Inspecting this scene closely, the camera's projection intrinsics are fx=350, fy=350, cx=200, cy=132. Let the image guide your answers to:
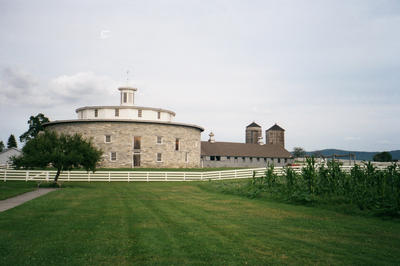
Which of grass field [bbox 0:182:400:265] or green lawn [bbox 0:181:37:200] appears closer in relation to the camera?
grass field [bbox 0:182:400:265]

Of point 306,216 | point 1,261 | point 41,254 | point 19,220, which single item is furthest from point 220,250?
point 19,220

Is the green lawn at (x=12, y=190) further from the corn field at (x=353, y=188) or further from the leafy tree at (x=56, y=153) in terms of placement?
the corn field at (x=353, y=188)

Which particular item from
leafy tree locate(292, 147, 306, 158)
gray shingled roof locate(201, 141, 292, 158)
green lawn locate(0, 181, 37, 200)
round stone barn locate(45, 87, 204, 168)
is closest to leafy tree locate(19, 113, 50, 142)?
round stone barn locate(45, 87, 204, 168)

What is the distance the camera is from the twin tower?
322 ft

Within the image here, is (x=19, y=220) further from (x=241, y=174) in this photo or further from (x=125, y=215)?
(x=241, y=174)

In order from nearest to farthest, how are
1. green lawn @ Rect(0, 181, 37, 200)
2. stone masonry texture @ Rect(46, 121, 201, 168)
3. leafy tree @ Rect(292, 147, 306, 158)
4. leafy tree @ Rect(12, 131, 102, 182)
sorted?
green lawn @ Rect(0, 181, 37, 200) → leafy tree @ Rect(12, 131, 102, 182) → stone masonry texture @ Rect(46, 121, 201, 168) → leafy tree @ Rect(292, 147, 306, 158)

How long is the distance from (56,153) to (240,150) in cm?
5241

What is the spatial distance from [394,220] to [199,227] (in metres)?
7.25

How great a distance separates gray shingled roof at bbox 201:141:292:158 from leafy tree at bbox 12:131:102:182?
42.1 metres

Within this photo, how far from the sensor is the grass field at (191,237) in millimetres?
7629

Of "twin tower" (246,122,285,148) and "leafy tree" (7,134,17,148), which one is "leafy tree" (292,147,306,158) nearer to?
"twin tower" (246,122,285,148)

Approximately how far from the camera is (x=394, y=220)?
1264cm

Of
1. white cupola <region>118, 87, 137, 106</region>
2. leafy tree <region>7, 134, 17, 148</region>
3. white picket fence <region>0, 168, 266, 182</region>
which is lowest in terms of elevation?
white picket fence <region>0, 168, 266, 182</region>

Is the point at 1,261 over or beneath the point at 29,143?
beneath
